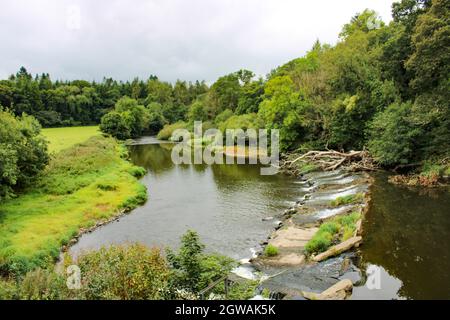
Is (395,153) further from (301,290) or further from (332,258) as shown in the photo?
(301,290)

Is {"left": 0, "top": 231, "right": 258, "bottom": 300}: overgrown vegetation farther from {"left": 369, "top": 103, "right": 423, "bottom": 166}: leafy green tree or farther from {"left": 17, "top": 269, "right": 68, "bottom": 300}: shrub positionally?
{"left": 369, "top": 103, "right": 423, "bottom": 166}: leafy green tree

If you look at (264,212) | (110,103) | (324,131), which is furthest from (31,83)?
(264,212)

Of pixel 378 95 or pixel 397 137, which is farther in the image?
pixel 378 95

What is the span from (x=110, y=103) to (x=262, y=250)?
13578 cm

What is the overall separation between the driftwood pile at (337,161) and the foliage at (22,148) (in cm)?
3011

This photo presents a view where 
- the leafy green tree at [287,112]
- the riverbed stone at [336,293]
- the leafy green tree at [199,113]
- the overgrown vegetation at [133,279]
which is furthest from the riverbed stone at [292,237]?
the leafy green tree at [199,113]

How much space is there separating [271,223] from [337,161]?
826 inches

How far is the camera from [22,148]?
3594 cm

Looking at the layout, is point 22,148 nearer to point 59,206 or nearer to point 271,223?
point 59,206

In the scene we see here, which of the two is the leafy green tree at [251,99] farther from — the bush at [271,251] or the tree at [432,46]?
the bush at [271,251]

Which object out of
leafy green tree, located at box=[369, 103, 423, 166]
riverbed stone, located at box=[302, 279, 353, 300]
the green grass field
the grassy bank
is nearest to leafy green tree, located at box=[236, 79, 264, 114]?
the green grass field

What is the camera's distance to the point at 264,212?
103ft

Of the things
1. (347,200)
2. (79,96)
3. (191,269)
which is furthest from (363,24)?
(79,96)

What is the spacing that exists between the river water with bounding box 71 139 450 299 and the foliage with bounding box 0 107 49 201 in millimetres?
11127
